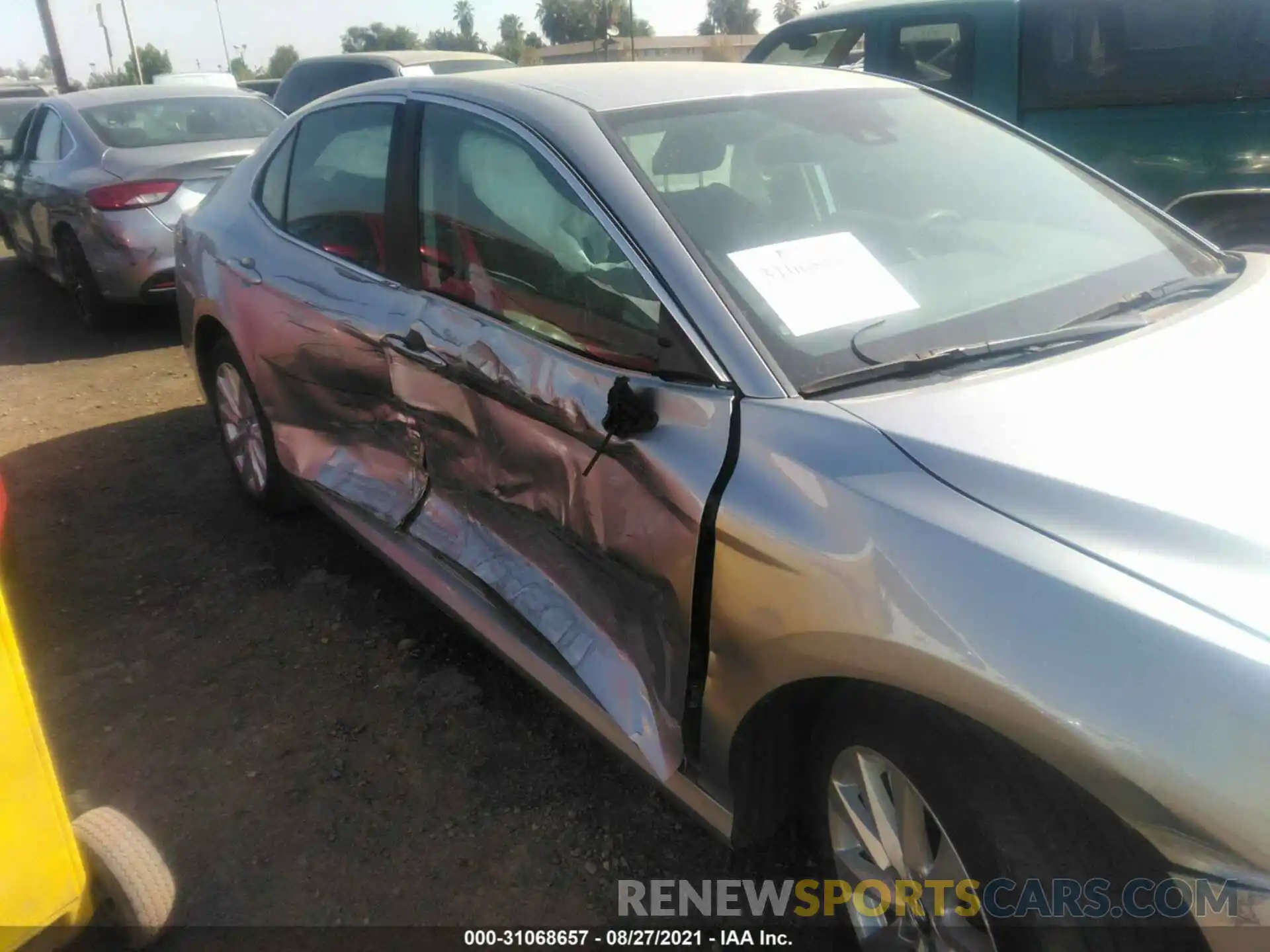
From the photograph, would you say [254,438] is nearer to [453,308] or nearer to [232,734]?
[232,734]

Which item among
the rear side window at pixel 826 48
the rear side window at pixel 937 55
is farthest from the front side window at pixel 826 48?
the rear side window at pixel 937 55

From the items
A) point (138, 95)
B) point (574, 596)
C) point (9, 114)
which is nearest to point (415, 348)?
point (574, 596)

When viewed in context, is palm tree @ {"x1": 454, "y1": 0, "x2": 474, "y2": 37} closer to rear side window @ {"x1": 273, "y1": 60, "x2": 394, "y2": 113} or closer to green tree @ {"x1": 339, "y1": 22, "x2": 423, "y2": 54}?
green tree @ {"x1": 339, "y1": 22, "x2": 423, "y2": 54}

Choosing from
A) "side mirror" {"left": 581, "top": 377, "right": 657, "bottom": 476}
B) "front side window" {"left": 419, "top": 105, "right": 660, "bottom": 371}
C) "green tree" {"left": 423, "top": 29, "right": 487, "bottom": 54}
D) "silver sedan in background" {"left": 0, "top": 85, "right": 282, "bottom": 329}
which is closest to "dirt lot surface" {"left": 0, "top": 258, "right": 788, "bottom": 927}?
"side mirror" {"left": 581, "top": 377, "right": 657, "bottom": 476}

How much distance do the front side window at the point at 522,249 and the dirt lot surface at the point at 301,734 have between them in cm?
101

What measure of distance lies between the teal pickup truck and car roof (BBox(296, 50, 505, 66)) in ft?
15.0

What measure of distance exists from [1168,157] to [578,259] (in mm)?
4100

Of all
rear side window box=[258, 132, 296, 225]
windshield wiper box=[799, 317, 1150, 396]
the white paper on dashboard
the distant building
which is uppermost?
rear side window box=[258, 132, 296, 225]

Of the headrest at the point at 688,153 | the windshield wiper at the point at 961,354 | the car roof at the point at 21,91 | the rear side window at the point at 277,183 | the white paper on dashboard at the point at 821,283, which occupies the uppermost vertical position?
the car roof at the point at 21,91

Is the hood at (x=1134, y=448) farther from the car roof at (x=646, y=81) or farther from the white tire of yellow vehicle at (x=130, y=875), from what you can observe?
the white tire of yellow vehicle at (x=130, y=875)

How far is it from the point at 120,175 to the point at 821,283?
613 centimetres

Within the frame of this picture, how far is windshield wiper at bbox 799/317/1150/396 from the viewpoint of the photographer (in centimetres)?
189

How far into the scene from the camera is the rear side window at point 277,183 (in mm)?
3582

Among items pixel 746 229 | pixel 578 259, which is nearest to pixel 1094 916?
pixel 746 229
